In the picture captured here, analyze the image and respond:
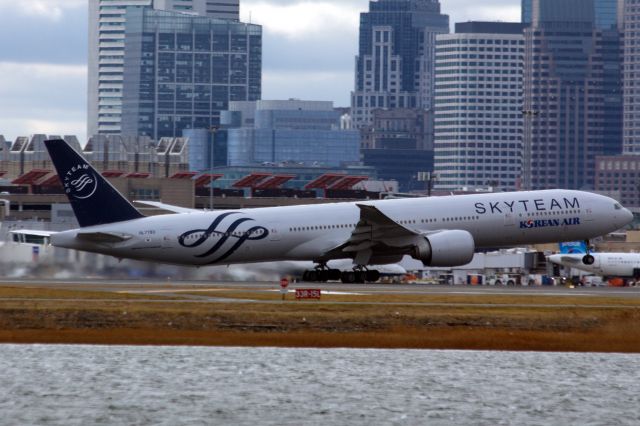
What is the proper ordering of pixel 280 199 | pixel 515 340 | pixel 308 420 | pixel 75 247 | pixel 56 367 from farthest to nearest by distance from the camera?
pixel 280 199
pixel 75 247
pixel 515 340
pixel 56 367
pixel 308 420

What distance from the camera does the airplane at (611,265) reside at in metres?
113

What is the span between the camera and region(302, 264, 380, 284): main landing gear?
78.6m

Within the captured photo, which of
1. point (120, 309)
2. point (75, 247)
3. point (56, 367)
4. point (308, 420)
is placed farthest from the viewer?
point (75, 247)

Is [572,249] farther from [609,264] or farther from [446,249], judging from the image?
[446,249]

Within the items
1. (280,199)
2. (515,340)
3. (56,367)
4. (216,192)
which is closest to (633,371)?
(515,340)

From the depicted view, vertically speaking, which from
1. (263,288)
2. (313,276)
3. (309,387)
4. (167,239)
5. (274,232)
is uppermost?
(274,232)

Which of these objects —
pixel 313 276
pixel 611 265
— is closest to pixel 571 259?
pixel 611 265

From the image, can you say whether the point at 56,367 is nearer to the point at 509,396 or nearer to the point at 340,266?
the point at 509,396

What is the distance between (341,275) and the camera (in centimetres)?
7900

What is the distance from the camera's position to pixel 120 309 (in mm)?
58031

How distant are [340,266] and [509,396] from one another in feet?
131

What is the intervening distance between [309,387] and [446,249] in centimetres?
3144

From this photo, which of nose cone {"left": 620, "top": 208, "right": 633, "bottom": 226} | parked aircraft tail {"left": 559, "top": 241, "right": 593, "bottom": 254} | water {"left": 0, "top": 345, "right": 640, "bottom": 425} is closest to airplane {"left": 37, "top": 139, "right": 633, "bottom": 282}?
nose cone {"left": 620, "top": 208, "right": 633, "bottom": 226}

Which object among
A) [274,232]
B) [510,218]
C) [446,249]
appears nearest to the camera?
[446,249]
